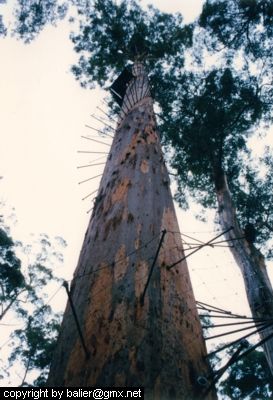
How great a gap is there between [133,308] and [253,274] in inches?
215

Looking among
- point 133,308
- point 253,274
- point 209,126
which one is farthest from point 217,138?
point 133,308

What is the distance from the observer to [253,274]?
6402mm

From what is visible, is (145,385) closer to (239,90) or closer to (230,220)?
(230,220)

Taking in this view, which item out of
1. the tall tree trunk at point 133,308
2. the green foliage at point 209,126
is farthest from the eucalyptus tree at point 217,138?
the tall tree trunk at point 133,308

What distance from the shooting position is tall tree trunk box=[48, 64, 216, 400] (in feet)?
4.45

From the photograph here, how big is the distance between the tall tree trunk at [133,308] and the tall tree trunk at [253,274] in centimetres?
300

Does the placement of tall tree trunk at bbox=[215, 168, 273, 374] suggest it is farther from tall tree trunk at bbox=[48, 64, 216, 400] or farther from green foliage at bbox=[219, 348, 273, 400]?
green foliage at bbox=[219, 348, 273, 400]

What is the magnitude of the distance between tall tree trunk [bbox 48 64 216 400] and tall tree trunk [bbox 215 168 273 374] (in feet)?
9.85

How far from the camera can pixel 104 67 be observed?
13.5 metres

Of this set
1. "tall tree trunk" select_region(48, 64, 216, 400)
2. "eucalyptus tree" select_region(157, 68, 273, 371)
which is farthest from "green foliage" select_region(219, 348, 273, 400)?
"tall tree trunk" select_region(48, 64, 216, 400)

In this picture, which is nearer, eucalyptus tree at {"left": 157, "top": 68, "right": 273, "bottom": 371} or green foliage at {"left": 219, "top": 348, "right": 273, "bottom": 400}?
eucalyptus tree at {"left": 157, "top": 68, "right": 273, "bottom": 371}

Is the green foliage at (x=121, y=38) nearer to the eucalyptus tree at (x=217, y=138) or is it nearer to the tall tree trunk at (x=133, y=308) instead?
the eucalyptus tree at (x=217, y=138)

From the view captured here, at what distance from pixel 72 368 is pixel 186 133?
33.1 feet

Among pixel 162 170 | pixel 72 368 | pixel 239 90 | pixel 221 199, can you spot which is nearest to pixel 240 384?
pixel 221 199
